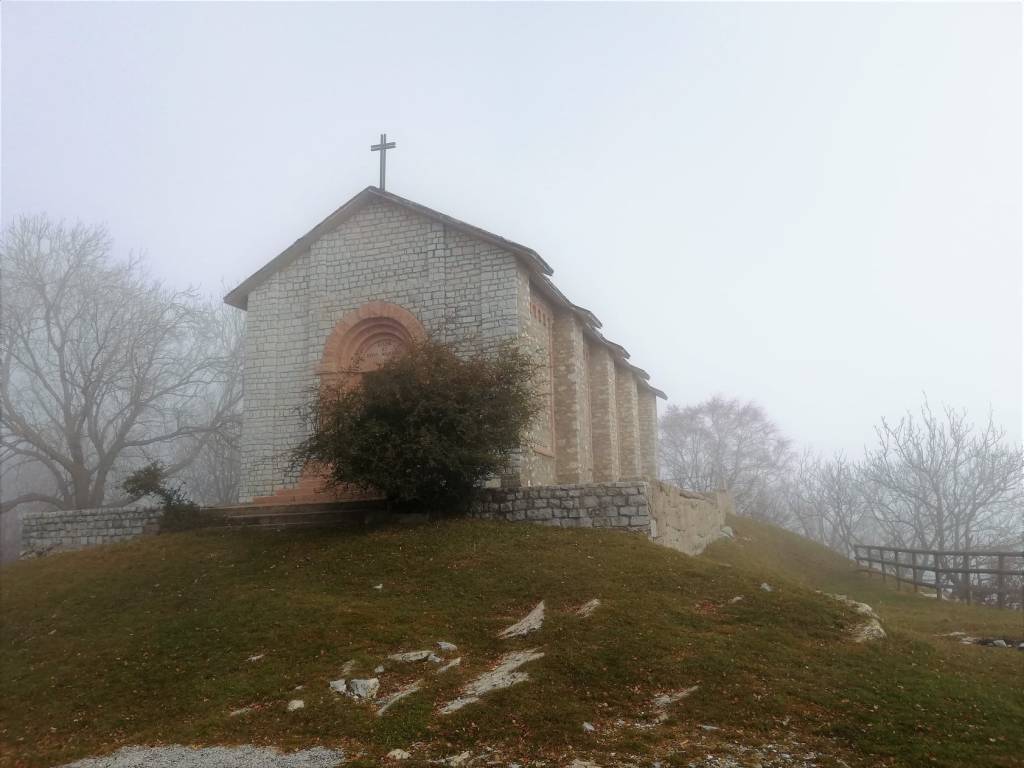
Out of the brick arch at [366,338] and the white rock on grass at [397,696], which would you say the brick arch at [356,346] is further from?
the white rock on grass at [397,696]

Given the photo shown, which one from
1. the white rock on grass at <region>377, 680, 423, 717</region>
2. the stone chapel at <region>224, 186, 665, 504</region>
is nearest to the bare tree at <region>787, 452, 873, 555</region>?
→ the stone chapel at <region>224, 186, 665, 504</region>

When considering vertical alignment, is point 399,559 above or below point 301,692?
above

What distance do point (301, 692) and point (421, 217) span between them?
1221 centimetres

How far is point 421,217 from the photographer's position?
17531mm

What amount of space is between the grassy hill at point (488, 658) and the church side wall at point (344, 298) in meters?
4.32

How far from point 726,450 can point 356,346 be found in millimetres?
39859

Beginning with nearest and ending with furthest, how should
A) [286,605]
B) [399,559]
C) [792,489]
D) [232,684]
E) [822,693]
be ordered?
[822,693] < [232,684] < [286,605] < [399,559] < [792,489]

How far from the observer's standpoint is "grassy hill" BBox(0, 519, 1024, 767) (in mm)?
6375

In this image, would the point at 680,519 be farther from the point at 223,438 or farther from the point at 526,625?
the point at 223,438

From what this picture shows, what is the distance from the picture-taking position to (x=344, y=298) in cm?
1764

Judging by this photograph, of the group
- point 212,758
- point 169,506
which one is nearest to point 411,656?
point 212,758

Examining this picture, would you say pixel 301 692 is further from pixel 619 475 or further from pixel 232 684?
pixel 619 475

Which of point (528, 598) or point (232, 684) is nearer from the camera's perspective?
point (232, 684)

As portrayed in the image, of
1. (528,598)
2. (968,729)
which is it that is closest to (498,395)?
(528,598)
